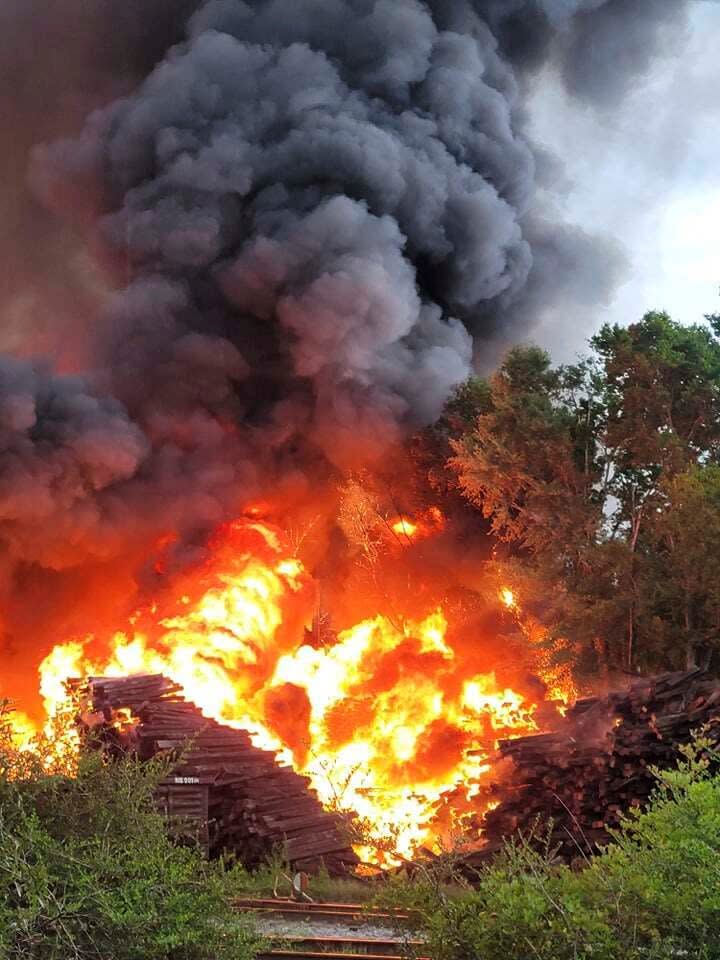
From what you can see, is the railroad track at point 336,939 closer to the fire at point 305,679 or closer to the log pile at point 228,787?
Answer: the log pile at point 228,787

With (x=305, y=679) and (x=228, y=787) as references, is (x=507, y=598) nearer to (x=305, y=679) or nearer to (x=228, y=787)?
(x=305, y=679)

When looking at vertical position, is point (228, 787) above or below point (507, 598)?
below

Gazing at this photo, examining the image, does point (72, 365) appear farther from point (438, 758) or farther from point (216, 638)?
point (438, 758)

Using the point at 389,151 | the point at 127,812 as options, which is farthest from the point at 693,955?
the point at 389,151

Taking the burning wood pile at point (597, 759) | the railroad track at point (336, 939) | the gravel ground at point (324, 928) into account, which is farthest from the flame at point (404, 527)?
the gravel ground at point (324, 928)

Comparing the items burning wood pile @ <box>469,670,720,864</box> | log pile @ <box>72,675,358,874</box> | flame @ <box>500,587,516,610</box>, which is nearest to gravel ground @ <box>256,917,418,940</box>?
burning wood pile @ <box>469,670,720,864</box>

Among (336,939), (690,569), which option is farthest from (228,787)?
(690,569)

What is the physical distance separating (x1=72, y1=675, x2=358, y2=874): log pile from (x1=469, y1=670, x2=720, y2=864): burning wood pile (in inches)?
141

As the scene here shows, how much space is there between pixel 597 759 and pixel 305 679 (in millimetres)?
11107

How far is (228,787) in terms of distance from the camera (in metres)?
16.2

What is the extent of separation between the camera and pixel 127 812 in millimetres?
7203

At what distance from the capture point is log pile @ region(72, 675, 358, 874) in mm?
15500

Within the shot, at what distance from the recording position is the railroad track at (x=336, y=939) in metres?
8.59

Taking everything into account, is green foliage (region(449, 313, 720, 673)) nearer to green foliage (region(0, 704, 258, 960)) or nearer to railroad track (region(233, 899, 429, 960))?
railroad track (region(233, 899, 429, 960))
